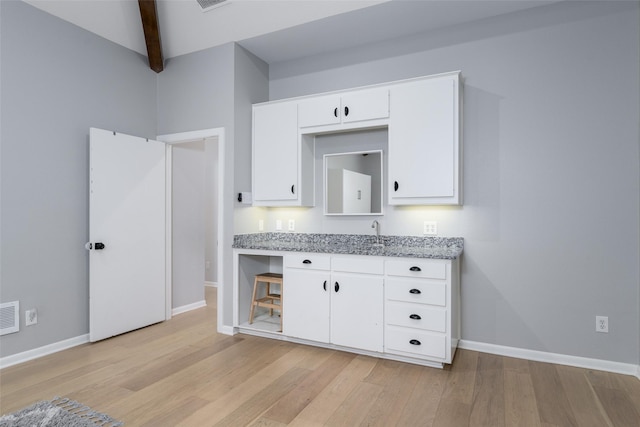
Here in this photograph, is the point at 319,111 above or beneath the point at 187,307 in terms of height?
above

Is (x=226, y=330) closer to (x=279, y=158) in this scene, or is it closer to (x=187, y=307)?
(x=187, y=307)

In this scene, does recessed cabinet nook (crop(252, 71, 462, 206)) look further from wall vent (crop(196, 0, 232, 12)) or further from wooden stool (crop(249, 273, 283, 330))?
wall vent (crop(196, 0, 232, 12))

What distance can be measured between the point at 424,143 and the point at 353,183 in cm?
86

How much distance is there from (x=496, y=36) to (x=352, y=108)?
4.43ft

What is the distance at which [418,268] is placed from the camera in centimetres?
280

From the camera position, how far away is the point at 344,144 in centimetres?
374

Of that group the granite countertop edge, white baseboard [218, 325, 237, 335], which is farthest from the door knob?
white baseboard [218, 325, 237, 335]

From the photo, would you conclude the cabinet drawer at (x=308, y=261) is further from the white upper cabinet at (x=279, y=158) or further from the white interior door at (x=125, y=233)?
the white interior door at (x=125, y=233)

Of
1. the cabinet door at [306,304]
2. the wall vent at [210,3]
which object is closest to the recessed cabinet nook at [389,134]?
the cabinet door at [306,304]

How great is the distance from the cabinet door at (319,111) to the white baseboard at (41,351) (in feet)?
9.40

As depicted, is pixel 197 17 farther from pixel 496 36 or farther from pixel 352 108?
pixel 496 36

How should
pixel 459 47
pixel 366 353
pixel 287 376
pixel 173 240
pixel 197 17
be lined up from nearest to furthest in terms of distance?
pixel 287 376 < pixel 366 353 < pixel 459 47 < pixel 197 17 < pixel 173 240

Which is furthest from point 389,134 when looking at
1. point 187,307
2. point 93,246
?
point 187,307

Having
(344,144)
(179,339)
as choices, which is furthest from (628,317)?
(179,339)
